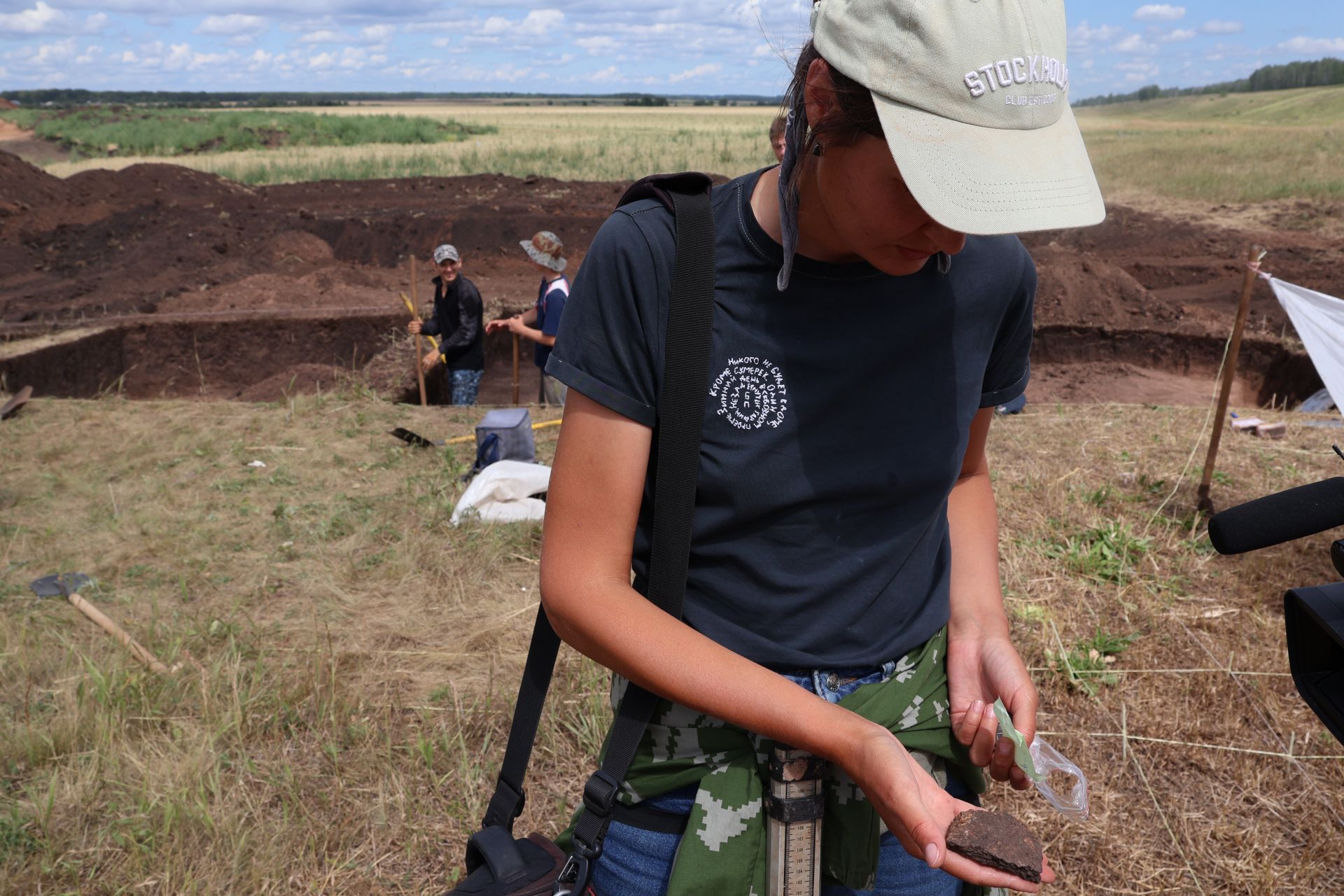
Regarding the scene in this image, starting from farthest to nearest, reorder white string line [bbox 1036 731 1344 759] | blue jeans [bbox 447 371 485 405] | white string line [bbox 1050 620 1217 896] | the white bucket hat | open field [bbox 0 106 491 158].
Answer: open field [bbox 0 106 491 158]
blue jeans [bbox 447 371 485 405]
the white bucket hat
white string line [bbox 1036 731 1344 759]
white string line [bbox 1050 620 1217 896]

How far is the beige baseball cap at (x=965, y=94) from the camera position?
0.93 metres

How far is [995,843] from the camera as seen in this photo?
1.07 meters

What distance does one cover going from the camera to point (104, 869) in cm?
277

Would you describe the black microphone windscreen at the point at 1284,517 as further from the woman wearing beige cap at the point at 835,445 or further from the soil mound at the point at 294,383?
the soil mound at the point at 294,383

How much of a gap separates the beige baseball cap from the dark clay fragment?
2.09ft

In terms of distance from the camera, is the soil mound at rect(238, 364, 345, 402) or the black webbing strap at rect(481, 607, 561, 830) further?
the soil mound at rect(238, 364, 345, 402)

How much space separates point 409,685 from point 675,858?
2812 millimetres

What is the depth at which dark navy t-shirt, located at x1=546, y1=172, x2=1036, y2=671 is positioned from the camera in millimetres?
1089

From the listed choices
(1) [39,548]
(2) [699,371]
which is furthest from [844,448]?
(1) [39,548]

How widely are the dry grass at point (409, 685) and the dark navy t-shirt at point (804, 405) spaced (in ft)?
6.53

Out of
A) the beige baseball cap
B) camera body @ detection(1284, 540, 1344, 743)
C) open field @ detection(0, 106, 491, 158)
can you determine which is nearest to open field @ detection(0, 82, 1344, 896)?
camera body @ detection(1284, 540, 1344, 743)

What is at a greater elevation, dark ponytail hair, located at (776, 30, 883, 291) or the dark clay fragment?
dark ponytail hair, located at (776, 30, 883, 291)

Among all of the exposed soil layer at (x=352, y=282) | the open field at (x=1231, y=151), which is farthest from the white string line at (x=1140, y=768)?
the open field at (x=1231, y=151)

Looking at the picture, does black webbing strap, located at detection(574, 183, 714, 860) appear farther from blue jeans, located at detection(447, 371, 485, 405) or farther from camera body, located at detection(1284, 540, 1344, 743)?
blue jeans, located at detection(447, 371, 485, 405)
